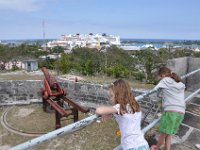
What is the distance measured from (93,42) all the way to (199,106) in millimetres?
70236

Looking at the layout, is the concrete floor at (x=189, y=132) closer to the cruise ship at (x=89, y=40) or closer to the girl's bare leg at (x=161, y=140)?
the girl's bare leg at (x=161, y=140)

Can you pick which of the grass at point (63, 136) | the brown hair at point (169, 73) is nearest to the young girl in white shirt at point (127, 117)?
the brown hair at point (169, 73)

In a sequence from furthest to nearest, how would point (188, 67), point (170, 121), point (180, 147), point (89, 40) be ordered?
point (89, 40), point (188, 67), point (180, 147), point (170, 121)

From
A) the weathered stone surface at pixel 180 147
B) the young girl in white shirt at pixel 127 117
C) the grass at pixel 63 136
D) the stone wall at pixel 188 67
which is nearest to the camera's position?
the young girl in white shirt at pixel 127 117

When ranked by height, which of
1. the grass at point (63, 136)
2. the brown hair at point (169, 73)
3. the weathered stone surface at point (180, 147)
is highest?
the brown hair at point (169, 73)

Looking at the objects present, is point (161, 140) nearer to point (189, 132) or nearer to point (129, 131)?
point (189, 132)

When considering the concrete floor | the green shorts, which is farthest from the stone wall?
the green shorts

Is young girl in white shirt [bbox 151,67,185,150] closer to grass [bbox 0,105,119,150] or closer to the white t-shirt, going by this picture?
the white t-shirt

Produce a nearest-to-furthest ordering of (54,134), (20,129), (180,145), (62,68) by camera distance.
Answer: (54,134)
(180,145)
(20,129)
(62,68)

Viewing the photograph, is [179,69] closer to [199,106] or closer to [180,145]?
[199,106]

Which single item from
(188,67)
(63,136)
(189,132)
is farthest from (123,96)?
(63,136)

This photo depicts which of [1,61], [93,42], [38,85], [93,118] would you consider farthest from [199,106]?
[93,42]

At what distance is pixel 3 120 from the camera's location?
6.48 meters

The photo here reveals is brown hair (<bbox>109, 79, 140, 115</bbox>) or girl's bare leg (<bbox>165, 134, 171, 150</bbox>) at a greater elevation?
brown hair (<bbox>109, 79, 140, 115</bbox>)
